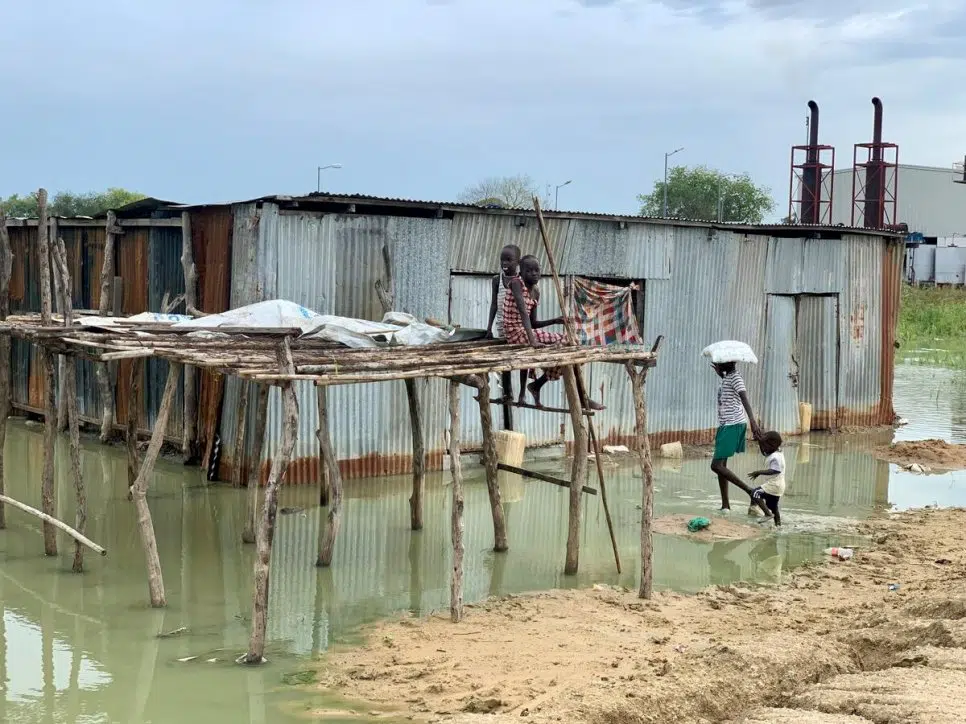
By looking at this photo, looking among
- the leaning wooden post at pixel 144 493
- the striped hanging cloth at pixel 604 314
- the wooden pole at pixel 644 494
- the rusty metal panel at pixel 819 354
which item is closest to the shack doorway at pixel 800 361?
the rusty metal panel at pixel 819 354

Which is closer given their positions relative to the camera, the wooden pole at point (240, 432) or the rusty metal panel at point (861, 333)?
the wooden pole at point (240, 432)

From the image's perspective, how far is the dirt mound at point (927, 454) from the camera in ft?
50.0

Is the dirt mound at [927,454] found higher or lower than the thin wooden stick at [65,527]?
lower

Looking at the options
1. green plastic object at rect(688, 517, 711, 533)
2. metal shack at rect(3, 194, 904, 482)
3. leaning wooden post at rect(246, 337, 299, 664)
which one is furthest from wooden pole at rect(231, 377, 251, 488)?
green plastic object at rect(688, 517, 711, 533)

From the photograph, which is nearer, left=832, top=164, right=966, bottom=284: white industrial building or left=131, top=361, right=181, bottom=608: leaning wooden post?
left=131, top=361, right=181, bottom=608: leaning wooden post

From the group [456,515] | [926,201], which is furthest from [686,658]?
[926,201]

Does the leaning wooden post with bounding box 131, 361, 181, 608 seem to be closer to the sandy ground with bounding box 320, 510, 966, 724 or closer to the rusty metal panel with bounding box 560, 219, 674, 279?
the sandy ground with bounding box 320, 510, 966, 724

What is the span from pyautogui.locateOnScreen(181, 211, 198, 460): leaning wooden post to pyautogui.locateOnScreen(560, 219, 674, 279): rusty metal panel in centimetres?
436

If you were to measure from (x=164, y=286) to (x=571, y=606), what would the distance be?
7807 mm

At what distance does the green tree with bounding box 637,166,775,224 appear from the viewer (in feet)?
222

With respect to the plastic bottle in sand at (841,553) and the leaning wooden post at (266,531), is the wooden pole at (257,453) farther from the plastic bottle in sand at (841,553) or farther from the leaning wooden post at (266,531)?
the plastic bottle in sand at (841,553)

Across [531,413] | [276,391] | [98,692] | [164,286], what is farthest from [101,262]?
[98,692]

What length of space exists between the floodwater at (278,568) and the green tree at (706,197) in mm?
53735

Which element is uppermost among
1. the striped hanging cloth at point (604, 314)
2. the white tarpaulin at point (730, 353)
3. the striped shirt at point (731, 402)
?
the striped hanging cloth at point (604, 314)
